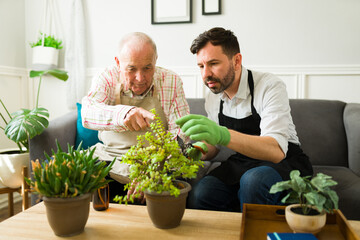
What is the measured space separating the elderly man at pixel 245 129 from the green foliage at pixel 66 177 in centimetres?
54

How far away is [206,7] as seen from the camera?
2543mm

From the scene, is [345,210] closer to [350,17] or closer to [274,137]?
[274,137]

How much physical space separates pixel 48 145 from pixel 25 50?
5.45 ft

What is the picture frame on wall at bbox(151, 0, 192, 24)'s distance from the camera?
2.58 meters

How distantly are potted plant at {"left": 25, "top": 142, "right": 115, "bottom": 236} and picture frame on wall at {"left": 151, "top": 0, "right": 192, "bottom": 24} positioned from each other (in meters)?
2.01

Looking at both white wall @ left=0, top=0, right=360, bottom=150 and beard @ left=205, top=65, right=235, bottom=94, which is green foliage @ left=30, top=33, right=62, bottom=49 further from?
beard @ left=205, top=65, right=235, bottom=94

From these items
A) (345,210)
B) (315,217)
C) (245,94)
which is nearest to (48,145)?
(245,94)

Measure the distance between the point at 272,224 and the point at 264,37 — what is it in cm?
190

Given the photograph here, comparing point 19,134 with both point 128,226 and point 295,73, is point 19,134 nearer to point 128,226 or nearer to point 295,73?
point 128,226

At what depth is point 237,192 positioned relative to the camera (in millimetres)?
1439

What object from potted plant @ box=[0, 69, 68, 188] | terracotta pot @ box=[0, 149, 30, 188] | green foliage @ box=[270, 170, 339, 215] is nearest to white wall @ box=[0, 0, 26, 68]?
potted plant @ box=[0, 69, 68, 188]

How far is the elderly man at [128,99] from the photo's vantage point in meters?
1.34

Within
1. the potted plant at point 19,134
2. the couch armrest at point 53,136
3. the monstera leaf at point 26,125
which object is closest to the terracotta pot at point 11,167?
the potted plant at point 19,134

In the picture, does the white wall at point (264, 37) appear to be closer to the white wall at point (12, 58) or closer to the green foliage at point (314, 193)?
the white wall at point (12, 58)
